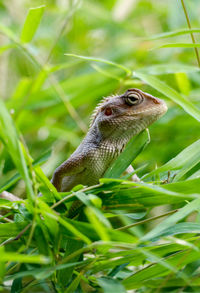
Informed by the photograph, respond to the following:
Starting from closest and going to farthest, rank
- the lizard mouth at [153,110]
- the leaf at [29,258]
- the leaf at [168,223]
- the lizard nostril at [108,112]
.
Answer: the leaf at [29,258] → the leaf at [168,223] → the lizard mouth at [153,110] → the lizard nostril at [108,112]

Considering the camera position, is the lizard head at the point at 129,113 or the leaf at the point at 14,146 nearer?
the leaf at the point at 14,146

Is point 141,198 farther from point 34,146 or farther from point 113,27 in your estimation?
point 113,27

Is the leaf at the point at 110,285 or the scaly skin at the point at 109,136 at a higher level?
the scaly skin at the point at 109,136

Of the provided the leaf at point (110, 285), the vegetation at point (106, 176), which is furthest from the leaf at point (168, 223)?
the leaf at point (110, 285)

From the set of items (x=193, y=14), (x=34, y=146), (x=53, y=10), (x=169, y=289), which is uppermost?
(x=53, y=10)

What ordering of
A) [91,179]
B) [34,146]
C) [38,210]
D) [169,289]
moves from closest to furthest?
[38,210] < [169,289] < [91,179] < [34,146]

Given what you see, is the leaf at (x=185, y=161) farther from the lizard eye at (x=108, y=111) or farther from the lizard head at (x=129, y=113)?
the lizard eye at (x=108, y=111)

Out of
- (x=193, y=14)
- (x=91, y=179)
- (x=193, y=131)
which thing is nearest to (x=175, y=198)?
(x=91, y=179)

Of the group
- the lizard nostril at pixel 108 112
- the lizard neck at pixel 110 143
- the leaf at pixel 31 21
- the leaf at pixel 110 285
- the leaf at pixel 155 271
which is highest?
the leaf at pixel 31 21
